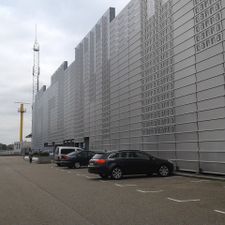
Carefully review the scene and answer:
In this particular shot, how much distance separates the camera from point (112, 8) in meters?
34.9

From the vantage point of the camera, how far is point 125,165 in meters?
16.9

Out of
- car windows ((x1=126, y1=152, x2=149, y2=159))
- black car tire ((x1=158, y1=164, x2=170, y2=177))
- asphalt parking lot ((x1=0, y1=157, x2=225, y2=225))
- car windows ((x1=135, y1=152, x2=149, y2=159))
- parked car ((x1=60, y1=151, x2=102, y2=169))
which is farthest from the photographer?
parked car ((x1=60, y1=151, x2=102, y2=169))

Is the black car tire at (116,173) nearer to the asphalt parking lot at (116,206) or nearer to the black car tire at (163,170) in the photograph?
the black car tire at (163,170)

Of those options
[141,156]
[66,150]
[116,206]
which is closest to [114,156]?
[141,156]

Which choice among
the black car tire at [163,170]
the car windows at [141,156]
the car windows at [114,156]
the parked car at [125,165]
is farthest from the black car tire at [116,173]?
the black car tire at [163,170]

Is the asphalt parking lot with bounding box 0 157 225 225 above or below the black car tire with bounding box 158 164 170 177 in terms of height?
below

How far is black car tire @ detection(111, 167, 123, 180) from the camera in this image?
653 inches

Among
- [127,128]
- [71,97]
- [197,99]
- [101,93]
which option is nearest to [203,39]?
[197,99]

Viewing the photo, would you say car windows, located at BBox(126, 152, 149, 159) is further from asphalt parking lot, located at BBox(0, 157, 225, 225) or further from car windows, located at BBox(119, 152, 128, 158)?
asphalt parking lot, located at BBox(0, 157, 225, 225)

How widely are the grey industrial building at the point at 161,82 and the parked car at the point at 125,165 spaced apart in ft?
6.75

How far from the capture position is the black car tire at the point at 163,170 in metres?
17.6

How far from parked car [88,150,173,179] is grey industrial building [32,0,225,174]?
206 cm

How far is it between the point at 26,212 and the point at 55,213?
0.77 meters

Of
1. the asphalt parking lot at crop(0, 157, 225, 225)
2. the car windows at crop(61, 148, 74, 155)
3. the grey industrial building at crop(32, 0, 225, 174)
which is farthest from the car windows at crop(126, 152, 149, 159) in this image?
the car windows at crop(61, 148, 74, 155)
